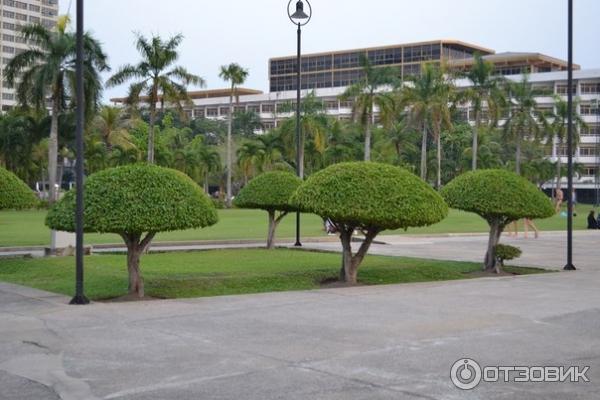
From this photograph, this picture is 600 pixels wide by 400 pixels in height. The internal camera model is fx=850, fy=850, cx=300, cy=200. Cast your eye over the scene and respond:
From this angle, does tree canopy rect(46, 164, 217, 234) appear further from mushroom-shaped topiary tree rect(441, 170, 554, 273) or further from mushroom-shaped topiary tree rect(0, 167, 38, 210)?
mushroom-shaped topiary tree rect(441, 170, 554, 273)

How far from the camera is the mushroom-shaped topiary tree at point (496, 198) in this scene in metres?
18.5

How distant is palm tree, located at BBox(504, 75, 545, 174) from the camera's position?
7012 centimetres

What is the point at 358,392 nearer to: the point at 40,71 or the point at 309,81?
the point at 40,71

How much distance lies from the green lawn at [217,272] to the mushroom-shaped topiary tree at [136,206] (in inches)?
50.0

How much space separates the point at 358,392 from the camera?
739 centimetres

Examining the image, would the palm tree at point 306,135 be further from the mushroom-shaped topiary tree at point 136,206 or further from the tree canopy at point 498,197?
the mushroom-shaped topiary tree at point 136,206

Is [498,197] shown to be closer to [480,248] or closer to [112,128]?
[480,248]

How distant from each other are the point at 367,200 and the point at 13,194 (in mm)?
8890

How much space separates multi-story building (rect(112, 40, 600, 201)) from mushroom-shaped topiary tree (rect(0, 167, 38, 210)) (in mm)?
74247

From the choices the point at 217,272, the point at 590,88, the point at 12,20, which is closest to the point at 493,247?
the point at 217,272

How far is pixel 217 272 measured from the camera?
18016mm

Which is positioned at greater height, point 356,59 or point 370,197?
point 356,59

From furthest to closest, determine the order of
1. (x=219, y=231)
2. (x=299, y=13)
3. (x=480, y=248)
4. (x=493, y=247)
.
Result: (x=219, y=231), (x=480, y=248), (x=299, y=13), (x=493, y=247)

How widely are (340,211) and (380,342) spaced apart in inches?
236
